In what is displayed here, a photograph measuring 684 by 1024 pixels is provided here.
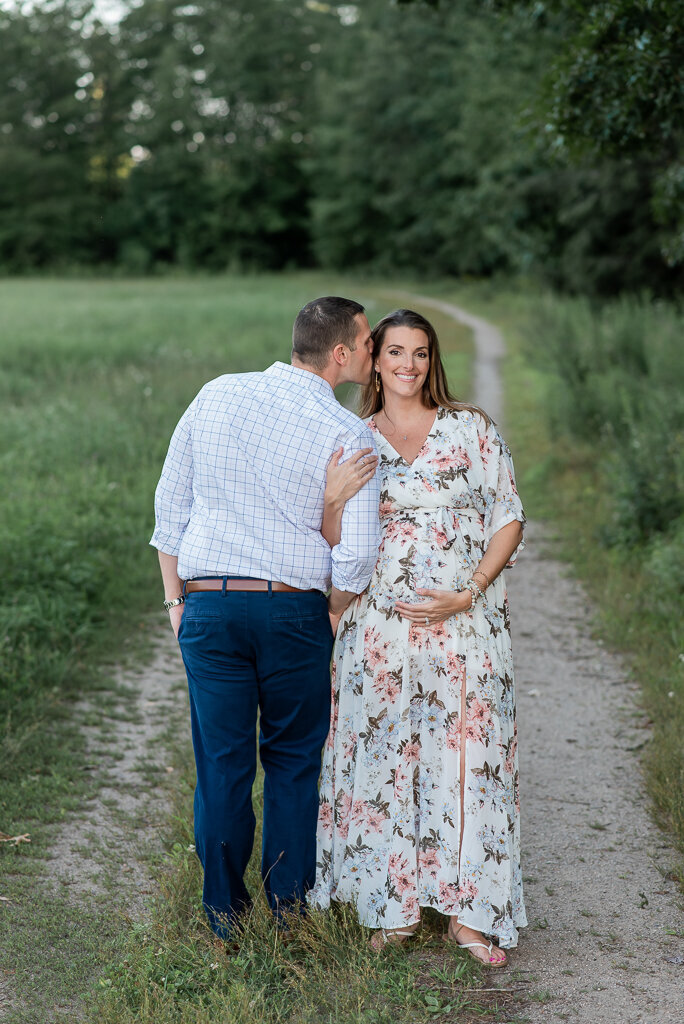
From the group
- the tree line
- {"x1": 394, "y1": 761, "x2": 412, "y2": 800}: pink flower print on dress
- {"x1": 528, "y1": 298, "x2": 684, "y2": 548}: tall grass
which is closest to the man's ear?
{"x1": 394, "y1": 761, "x2": 412, "y2": 800}: pink flower print on dress

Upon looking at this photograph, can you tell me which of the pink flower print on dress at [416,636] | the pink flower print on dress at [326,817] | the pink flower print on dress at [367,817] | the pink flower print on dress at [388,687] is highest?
the pink flower print on dress at [416,636]

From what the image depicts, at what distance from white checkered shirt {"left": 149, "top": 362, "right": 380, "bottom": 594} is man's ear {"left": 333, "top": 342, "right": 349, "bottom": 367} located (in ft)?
0.30

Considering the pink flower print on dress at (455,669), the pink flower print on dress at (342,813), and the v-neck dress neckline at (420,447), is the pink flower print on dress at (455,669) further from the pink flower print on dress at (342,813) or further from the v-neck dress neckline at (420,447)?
the v-neck dress neckline at (420,447)

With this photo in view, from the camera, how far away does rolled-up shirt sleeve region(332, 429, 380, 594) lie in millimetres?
3297

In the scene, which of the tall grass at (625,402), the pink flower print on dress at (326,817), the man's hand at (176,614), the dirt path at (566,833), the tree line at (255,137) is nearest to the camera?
the dirt path at (566,833)

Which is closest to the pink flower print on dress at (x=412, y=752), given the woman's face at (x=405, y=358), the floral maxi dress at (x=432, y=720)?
the floral maxi dress at (x=432, y=720)

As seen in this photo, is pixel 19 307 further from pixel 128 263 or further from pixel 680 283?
pixel 128 263

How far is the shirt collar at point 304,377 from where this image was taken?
3.38 m

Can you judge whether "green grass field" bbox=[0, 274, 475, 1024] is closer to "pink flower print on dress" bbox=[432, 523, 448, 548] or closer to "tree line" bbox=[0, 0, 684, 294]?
"pink flower print on dress" bbox=[432, 523, 448, 548]

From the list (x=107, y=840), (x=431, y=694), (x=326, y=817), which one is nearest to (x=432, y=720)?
(x=431, y=694)

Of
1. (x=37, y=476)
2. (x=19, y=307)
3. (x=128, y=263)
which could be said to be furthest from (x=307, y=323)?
(x=128, y=263)

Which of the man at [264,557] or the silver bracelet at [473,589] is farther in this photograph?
the silver bracelet at [473,589]

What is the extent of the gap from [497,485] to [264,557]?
939mm

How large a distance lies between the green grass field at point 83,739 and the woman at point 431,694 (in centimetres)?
22
